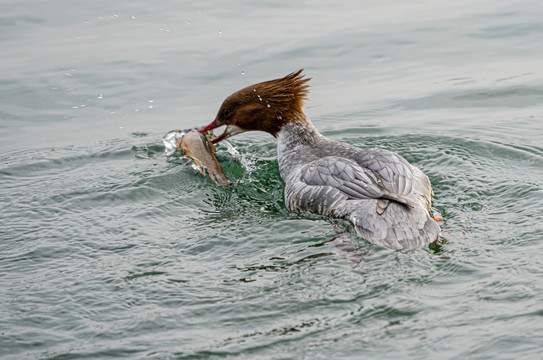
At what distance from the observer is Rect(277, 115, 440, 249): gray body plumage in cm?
566

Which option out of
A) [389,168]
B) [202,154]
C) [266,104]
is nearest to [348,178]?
[389,168]

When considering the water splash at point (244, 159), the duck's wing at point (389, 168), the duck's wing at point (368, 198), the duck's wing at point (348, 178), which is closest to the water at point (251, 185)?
the water splash at point (244, 159)

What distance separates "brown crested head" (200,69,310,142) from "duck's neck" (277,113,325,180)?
69 mm

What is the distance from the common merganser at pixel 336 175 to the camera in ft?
18.8

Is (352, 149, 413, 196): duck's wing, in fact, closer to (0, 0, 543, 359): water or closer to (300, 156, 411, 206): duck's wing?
(300, 156, 411, 206): duck's wing

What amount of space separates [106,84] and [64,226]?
430 cm

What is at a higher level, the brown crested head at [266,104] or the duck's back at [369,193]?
the brown crested head at [266,104]

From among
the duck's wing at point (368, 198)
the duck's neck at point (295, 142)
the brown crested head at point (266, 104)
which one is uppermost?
the brown crested head at point (266, 104)

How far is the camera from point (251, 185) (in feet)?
24.6

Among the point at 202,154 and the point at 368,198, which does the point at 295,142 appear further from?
the point at 368,198

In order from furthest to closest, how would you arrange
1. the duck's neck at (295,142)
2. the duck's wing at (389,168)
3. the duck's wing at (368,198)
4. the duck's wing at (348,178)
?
the duck's neck at (295,142)
the duck's wing at (389,168)
the duck's wing at (348,178)
the duck's wing at (368,198)

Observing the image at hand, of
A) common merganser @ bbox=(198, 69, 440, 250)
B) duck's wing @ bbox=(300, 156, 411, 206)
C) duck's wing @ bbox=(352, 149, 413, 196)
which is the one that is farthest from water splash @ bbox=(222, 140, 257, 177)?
duck's wing @ bbox=(352, 149, 413, 196)

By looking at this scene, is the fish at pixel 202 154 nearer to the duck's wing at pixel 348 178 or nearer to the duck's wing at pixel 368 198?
the duck's wing at pixel 368 198

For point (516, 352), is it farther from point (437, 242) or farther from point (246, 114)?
point (246, 114)
